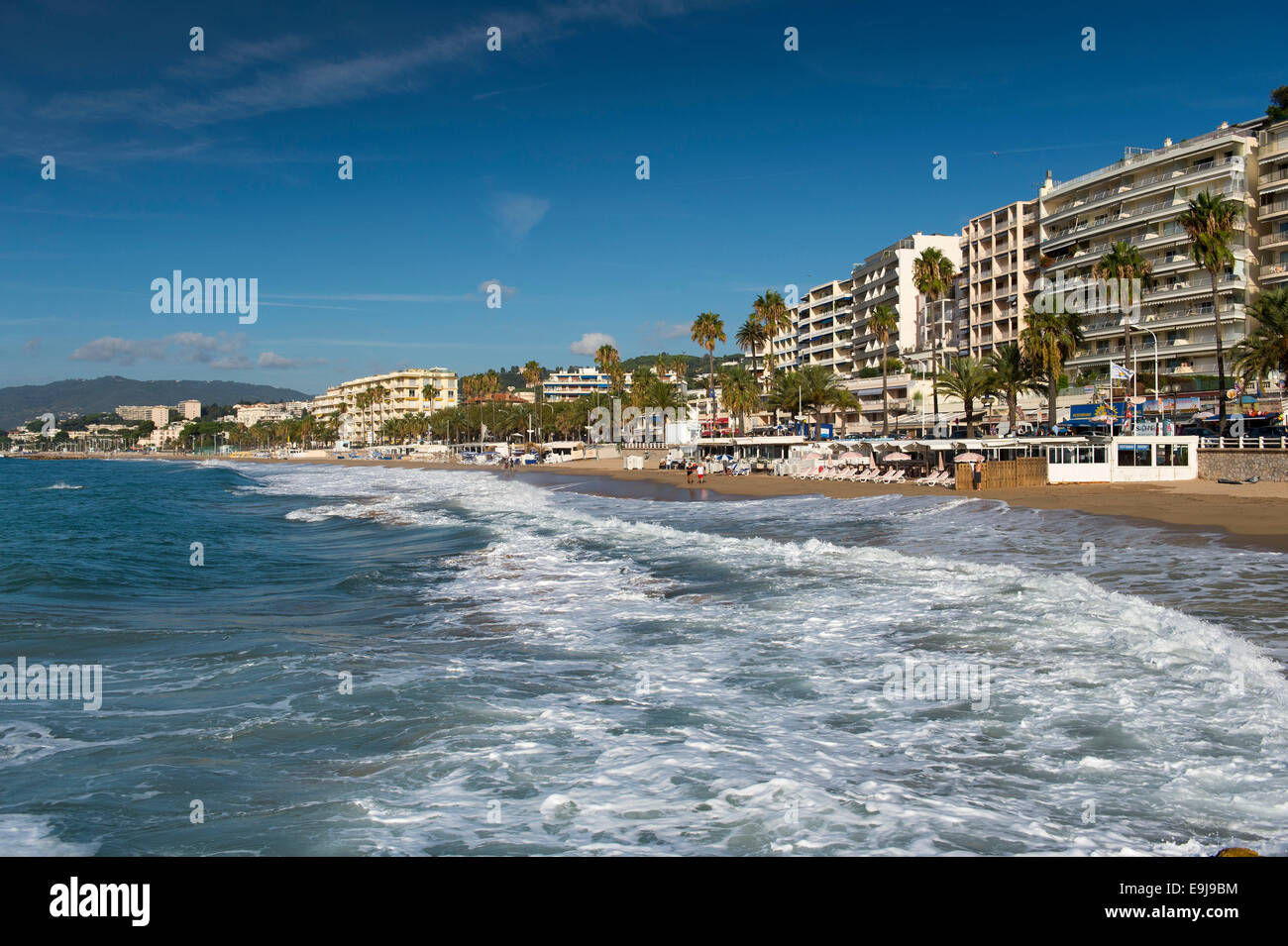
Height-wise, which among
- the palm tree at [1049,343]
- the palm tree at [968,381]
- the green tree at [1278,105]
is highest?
the green tree at [1278,105]

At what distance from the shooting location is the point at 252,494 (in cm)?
6062

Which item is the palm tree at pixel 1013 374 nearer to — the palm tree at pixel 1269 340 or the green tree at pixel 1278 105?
the palm tree at pixel 1269 340

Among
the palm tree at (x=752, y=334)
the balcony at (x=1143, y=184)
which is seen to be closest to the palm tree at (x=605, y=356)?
the palm tree at (x=752, y=334)

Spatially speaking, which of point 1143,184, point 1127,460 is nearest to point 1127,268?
point 1143,184

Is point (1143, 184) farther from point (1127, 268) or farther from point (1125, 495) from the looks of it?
point (1125, 495)

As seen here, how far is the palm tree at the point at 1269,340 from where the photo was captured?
44.7m

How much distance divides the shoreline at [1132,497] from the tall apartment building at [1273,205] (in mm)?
32428

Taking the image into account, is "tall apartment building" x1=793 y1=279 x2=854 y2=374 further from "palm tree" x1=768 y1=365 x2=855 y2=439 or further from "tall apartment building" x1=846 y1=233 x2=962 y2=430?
"palm tree" x1=768 y1=365 x2=855 y2=439

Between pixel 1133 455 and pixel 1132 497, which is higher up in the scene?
pixel 1133 455

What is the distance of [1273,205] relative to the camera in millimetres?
60781

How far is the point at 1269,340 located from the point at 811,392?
44.0 m

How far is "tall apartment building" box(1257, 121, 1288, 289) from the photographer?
60.0m

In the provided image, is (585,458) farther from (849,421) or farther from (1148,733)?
(1148,733)
